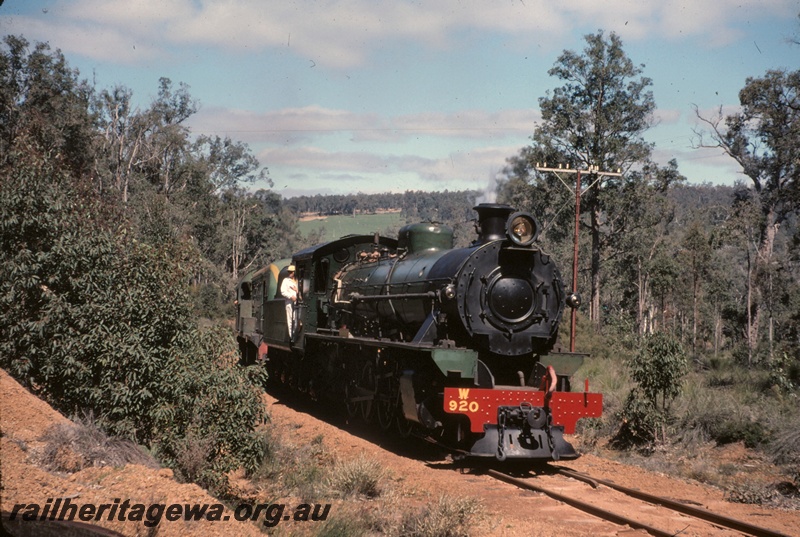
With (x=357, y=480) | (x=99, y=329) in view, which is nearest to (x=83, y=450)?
(x=99, y=329)

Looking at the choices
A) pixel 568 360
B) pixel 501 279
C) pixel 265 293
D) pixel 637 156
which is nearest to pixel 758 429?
pixel 568 360

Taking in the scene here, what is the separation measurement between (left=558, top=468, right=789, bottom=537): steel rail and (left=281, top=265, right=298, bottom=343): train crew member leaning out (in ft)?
29.1

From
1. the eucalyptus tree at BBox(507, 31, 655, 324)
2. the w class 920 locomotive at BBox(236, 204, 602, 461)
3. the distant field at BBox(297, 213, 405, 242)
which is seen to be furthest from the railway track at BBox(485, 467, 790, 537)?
the distant field at BBox(297, 213, 405, 242)

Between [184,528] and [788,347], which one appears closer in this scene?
[184,528]

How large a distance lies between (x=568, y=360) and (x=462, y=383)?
70.3 inches

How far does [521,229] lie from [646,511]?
4.34m

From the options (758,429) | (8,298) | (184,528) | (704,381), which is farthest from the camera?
(704,381)

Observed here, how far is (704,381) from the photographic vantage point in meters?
18.9

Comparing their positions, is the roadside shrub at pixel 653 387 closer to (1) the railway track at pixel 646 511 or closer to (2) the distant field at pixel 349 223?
(1) the railway track at pixel 646 511

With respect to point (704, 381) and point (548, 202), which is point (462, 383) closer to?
point (704, 381)

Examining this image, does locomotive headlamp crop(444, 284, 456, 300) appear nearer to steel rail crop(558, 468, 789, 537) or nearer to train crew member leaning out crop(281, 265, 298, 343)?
steel rail crop(558, 468, 789, 537)

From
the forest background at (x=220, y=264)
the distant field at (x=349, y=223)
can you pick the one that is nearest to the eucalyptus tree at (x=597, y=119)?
the forest background at (x=220, y=264)

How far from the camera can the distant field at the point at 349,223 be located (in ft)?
420

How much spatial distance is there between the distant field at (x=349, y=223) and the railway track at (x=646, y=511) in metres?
115
